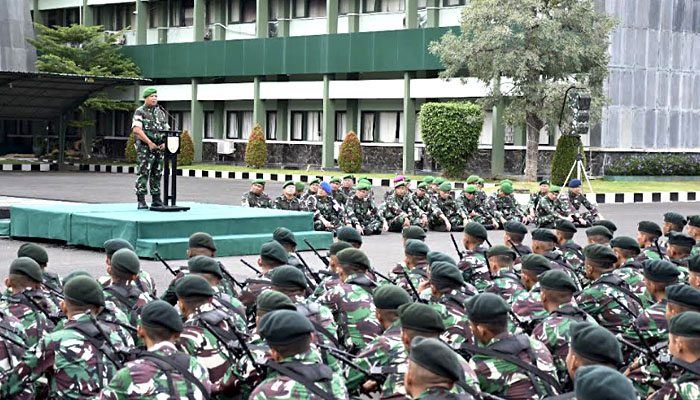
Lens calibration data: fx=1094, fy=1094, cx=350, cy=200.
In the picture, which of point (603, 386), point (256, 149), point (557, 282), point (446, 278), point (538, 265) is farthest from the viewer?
point (256, 149)

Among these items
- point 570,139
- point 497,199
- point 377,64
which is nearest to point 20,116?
point 377,64

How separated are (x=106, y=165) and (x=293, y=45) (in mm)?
8854

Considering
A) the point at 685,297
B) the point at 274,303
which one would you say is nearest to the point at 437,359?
the point at 274,303

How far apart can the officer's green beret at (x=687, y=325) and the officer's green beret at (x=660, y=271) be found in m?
2.29

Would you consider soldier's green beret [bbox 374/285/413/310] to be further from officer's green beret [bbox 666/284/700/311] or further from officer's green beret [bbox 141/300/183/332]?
officer's green beret [bbox 666/284/700/311]

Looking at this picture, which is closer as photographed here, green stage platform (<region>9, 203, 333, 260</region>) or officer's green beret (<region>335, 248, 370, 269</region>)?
officer's green beret (<region>335, 248, 370, 269</region>)

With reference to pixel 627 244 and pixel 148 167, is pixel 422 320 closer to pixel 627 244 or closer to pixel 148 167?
pixel 627 244

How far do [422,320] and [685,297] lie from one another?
194cm

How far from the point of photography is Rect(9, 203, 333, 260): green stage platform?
1490 centimetres

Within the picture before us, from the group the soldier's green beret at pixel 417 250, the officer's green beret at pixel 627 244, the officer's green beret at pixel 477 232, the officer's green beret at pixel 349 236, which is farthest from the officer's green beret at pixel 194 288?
the officer's green beret at pixel 627 244

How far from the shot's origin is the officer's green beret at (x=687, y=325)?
18.0ft

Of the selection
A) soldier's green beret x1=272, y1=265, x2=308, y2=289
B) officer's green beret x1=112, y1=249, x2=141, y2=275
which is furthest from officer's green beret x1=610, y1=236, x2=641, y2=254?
officer's green beret x1=112, y1=249, x2=141, y2=275

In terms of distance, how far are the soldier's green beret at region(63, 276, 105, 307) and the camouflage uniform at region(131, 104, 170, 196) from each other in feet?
32.3

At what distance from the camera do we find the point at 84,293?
6.23m
